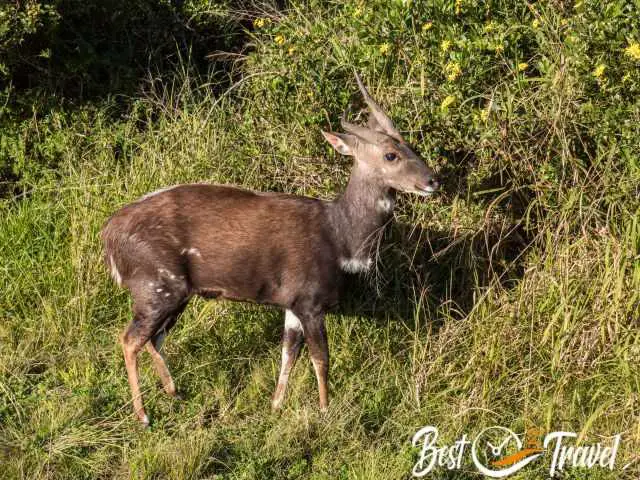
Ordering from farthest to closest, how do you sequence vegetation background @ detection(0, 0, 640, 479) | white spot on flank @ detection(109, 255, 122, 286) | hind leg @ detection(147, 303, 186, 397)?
white spot on flank @ detection(109, 255, 122, 286) < hind leg @ detection(147, 303, 186, 397) < vegetation background @ detection(0, 0, 640, 479)

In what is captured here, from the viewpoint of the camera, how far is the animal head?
6.11 metres

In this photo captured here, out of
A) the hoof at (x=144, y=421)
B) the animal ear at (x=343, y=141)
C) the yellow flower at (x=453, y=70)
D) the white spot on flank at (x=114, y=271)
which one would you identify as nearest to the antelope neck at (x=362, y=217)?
the animal ear at (x=343, y=141)

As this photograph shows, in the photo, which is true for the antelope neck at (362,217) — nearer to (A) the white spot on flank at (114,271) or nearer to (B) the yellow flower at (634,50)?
(A) the white spot on flank at (114,271)

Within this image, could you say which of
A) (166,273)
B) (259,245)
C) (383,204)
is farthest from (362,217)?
(166,273)

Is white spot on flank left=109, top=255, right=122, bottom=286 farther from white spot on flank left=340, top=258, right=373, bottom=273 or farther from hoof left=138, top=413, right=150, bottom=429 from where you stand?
white spot on flank left=340, top=258, right=373, bottom=273

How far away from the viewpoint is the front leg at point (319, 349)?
6.21 metres

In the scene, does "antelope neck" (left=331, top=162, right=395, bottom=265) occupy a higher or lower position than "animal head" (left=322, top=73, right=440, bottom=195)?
lower

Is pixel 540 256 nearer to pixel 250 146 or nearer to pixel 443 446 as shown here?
pixel 443 446

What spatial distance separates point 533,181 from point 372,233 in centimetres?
119

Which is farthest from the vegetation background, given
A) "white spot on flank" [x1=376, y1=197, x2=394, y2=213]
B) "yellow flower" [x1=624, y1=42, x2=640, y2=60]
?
"white spot on flank" [x1=376, y1=197, x2=394, y2=213]

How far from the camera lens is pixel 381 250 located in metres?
6.82

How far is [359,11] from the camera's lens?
6949mm

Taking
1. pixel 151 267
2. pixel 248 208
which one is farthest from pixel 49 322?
pixel 248 208

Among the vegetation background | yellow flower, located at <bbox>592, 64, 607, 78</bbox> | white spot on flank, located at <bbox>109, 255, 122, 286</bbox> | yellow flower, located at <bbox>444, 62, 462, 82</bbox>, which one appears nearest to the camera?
the vegetation background
